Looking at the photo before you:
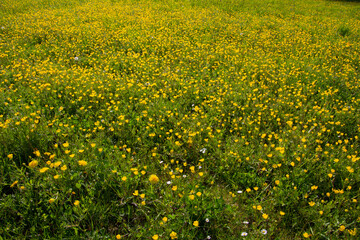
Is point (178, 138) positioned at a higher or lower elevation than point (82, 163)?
lower

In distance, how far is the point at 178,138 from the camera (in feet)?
10.6

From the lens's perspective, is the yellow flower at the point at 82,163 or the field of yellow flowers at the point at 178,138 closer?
the field of yellow flowers at the point at 178,138

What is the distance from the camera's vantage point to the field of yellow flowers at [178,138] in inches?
85.5

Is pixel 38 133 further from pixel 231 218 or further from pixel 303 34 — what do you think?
pixel 303 34

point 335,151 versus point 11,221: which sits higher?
point 335,151

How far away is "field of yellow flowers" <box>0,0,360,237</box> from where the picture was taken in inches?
85.5

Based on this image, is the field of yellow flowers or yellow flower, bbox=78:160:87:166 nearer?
the field of yellow flowers

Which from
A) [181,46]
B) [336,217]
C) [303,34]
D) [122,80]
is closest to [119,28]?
[181,46]

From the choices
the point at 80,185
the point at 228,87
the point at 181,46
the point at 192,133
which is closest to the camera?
the point at 80,185


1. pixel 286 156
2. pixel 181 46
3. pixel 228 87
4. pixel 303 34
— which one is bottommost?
pixel 286 156

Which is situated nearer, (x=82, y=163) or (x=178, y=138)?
(x=82, y=163)

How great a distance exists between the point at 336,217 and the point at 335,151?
1.05 m

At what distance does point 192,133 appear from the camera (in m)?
3.10

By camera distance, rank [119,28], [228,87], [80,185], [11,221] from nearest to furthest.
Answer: [11,221] → [80,185] → [228,87] → [119,28]
